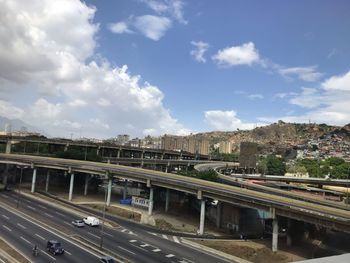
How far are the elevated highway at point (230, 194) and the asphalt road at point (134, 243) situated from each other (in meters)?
15.5

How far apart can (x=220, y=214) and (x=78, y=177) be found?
68633 millimetres

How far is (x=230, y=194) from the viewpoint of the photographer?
246 feet

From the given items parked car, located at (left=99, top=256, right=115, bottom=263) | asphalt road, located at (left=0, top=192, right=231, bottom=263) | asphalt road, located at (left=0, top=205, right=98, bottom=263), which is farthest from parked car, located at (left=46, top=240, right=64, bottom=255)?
asphalt road, located at (left=0, top=192, right=231, bottom=263)

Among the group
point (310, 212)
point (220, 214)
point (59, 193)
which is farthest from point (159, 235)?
point (59, 193)

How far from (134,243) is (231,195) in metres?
23.7

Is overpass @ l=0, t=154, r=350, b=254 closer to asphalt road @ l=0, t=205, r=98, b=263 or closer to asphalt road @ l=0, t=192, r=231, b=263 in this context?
asphalt road @ l=0, t=192, r=231, b=263

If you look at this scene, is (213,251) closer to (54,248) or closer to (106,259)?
(106,259)

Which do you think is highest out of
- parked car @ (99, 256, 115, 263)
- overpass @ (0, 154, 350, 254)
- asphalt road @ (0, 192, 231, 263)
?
overpass @ (0, 154, 350, 254)

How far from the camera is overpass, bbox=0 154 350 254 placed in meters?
61.3

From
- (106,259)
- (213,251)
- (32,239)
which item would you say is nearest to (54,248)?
(106,259)

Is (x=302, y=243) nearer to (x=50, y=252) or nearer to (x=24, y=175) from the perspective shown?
(x=50, y=252)

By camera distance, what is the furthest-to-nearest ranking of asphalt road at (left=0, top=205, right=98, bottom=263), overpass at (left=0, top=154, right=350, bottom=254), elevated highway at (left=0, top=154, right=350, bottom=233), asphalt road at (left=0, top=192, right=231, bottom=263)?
overpass at (left=0, top=154, right=350, bottom=254) < elevated highway at (left=0, top=154, right=350, bottom=233) < asphalt road at (left=0, top=192, right=231, bottom=263) < asphalt road at (left=0, top=205, right=98, bottom=263)

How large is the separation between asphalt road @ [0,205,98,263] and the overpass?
31000 mm

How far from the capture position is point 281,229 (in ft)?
283
